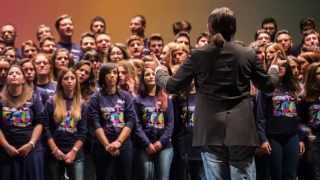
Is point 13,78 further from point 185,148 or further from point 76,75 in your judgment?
point 185,148

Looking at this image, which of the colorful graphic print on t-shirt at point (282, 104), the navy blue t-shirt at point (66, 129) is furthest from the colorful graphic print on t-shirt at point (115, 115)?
the colorful graphic print on t-shirt at point (282, 104)

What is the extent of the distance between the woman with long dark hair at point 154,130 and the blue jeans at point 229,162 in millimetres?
1667

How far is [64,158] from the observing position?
4387mm

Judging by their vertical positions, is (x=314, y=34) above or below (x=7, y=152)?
above

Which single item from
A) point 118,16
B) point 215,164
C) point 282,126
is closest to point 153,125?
point 282,126

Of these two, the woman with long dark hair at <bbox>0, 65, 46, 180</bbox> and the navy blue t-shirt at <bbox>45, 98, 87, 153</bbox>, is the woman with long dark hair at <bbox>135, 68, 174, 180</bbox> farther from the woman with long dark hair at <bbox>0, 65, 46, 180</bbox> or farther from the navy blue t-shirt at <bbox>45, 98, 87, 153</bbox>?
the woman with long dark hair at <bbox>0, 65, 46, 180</bbox>

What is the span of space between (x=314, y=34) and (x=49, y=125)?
2.69 m

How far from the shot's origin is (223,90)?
114 inches

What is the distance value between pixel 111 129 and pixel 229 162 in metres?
1.71

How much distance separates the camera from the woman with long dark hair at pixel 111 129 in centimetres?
442

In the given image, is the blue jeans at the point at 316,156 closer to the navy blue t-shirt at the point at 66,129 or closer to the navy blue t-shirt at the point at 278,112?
the navy blue t-shirt at the point at 278,112

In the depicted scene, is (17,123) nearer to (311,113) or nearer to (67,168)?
(67,168)

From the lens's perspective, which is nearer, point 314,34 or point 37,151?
point 37,151

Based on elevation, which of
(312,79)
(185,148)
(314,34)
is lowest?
Answer: (185,148)
